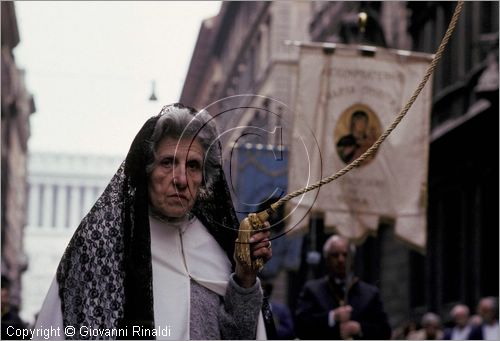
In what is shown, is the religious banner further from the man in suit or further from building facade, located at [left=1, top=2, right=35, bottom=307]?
building facade, located at [left=1, top=2, right=35, bottom=307]

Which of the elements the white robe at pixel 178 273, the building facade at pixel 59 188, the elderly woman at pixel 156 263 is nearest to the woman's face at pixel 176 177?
the elderly woman at pixel 156 263

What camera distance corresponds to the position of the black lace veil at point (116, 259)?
15.6 ft

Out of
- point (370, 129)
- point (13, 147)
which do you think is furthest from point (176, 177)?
point (13, 147)

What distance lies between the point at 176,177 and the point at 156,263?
1.06ft

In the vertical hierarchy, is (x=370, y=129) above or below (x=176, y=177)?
above

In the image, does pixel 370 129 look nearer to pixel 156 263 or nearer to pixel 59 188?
pixel 156 263

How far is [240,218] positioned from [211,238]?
0.55ft

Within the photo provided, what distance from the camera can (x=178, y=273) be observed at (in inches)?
195

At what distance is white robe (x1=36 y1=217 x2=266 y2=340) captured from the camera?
15.9 ft

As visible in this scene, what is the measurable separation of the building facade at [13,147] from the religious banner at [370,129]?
35408mm

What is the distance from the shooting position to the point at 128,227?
485cm

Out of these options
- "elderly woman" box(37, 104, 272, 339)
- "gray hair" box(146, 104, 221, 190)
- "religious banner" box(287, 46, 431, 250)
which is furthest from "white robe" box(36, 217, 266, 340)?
"religious banner" box(287, 46, 431, 250)

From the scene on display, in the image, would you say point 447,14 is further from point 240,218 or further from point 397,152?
point 240,218

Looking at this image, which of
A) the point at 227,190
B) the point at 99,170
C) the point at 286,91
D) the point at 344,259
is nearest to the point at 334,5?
the point at 286,91
